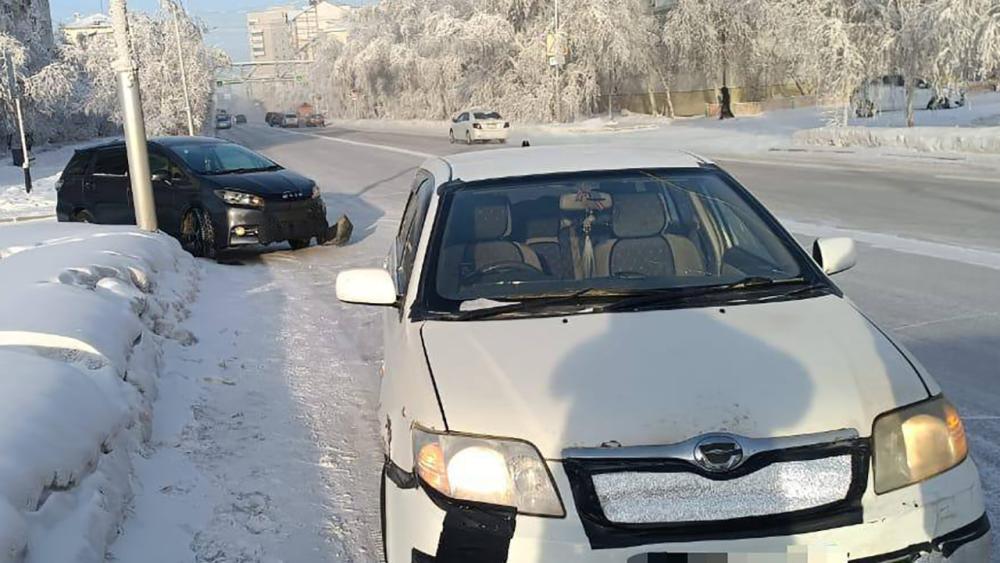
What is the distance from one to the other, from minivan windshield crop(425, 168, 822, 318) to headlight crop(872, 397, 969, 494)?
92cm

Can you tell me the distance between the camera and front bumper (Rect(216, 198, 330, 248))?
11711 millimetres

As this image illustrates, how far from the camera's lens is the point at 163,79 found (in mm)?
49281

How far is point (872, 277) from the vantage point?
28.9ft

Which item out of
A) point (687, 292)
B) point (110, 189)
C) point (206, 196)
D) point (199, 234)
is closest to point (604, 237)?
point (687, 292)

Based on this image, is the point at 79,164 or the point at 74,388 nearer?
the point at 74,388

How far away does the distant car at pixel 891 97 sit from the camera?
A: 96.7 feet

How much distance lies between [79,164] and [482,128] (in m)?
25.6

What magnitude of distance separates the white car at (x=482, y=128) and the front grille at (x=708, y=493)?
36.3m

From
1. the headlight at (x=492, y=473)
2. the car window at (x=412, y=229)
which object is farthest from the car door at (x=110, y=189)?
the headlight at (x=492, y=473)

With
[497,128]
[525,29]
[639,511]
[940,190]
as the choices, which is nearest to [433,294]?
[639,511]

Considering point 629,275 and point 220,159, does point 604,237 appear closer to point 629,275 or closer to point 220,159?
point 629,275

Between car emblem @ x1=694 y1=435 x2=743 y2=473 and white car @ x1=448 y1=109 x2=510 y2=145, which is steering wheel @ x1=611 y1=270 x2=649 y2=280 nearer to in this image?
car emblem @ x1=694 y1=435 x2=743 y2=473

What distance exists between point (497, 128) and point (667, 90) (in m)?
16.0

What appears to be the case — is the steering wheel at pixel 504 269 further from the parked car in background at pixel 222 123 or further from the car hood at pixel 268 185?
the parked car in background at pixel 222 123
